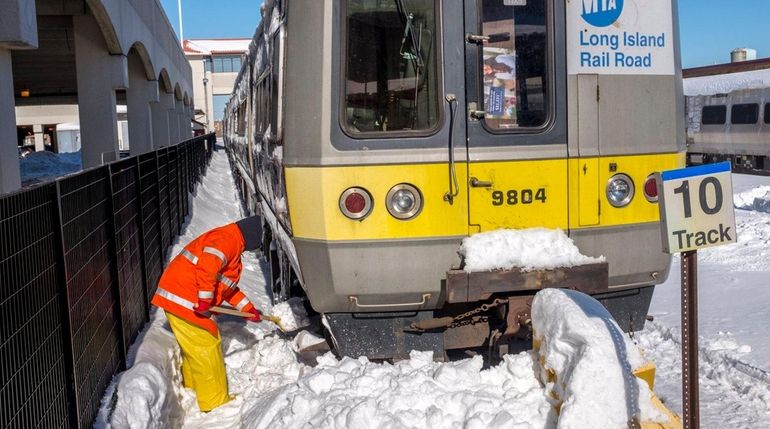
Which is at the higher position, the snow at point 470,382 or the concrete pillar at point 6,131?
the concrete pillar at point 6,131

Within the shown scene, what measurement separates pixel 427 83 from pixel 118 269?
263 cm

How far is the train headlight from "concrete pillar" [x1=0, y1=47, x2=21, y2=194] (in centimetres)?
455

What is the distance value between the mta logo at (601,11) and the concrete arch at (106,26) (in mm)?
9688

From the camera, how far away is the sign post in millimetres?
3406

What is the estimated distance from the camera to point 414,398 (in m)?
3.96

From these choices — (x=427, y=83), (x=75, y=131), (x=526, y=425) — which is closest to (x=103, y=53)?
(x=427, y=83)

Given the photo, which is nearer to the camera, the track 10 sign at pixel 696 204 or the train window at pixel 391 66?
the track 10 sign at pixel 696 204

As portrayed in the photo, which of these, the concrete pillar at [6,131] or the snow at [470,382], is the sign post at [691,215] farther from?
the concrete pillar at [6,131]

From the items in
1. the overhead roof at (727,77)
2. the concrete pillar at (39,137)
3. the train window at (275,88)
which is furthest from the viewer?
the concrete pillar at (39,137)

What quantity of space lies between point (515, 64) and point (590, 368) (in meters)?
1.99

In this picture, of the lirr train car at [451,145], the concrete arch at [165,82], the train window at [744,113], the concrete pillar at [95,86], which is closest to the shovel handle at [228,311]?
the lirr train car at [451,145]

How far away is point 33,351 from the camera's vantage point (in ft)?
11.3

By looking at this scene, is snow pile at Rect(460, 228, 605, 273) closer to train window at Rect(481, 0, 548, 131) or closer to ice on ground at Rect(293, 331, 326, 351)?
train window at Rect(481, 0, 548, 131)

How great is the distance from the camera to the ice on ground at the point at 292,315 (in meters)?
6.07
